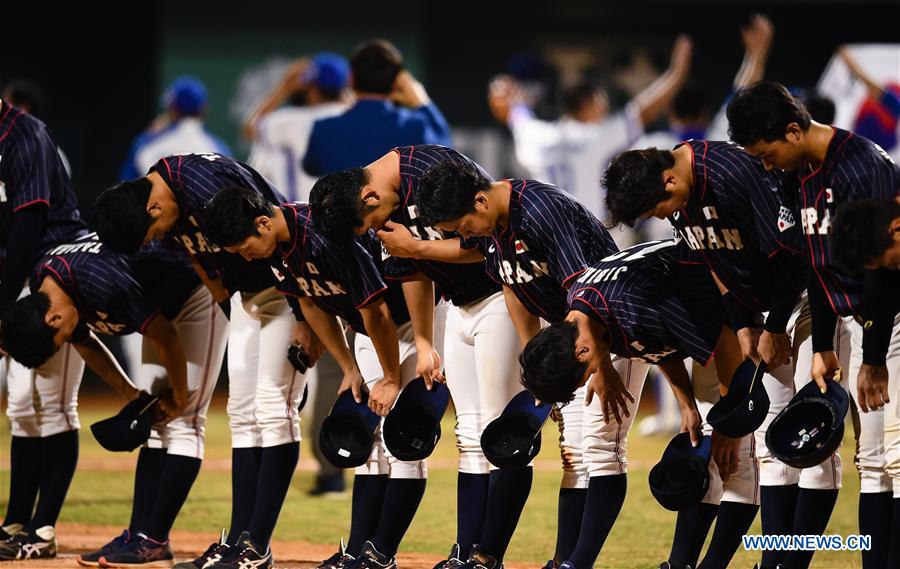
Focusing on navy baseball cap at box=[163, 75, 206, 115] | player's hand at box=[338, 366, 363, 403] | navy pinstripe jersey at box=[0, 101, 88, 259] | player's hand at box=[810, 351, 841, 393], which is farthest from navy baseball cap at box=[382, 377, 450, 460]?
navy baseball cap at box=[163, 75, 206, 115]

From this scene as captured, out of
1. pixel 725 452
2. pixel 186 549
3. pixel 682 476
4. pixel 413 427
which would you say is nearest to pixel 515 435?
pixel 413 427

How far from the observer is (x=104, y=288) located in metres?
4.83

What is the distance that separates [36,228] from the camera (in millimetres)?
5164

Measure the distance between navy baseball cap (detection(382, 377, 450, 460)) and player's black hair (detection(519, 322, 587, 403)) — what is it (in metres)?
0.64

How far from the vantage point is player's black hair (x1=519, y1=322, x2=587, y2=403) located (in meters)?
3.77

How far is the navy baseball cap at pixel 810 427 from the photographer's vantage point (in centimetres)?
369

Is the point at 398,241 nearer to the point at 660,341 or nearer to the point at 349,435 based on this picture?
the point at 349,435

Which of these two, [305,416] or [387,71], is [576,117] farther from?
[305,416]

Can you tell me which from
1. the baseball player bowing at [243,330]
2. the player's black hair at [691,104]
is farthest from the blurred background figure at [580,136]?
the baseball player bowing at [243,330]

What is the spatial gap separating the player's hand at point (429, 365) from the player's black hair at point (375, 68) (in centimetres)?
230

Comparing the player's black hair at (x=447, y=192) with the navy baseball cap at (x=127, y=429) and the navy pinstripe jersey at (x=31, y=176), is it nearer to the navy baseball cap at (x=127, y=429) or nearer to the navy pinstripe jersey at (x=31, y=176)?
the navy baseball cap at (x=127, y=429)

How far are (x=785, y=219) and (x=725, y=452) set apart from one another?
0.77 metres

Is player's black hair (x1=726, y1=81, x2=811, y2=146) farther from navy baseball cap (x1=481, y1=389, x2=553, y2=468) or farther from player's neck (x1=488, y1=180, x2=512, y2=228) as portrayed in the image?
navy baseball cap (x1=481, y1=389, x2=553, y2=468)

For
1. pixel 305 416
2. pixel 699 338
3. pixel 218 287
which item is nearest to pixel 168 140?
pixel 305 416
